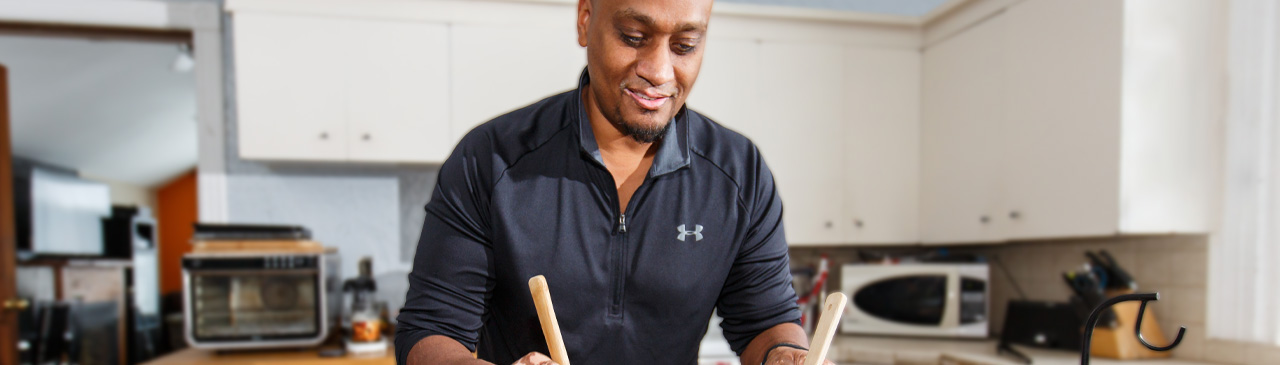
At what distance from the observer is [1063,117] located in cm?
217

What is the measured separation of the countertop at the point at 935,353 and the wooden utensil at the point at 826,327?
156 centimetres

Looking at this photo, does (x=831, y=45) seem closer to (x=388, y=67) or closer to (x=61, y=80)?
(x=388, y=67)

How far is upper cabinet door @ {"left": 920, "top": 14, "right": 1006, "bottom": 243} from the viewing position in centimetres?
247

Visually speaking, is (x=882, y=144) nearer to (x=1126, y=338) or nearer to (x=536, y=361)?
(x=1126, y=338)

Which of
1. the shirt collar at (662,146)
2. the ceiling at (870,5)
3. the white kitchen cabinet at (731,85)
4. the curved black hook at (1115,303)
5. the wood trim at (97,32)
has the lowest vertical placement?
the curved black hook at (1115,303)

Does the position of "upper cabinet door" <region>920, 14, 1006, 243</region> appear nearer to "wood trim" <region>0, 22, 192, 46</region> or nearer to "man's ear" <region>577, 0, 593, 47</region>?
"man's ear" <region>577, 0, 593, 47</region>

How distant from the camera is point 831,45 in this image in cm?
279

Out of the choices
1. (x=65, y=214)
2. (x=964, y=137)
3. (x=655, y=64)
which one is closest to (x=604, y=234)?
(x=655, y=64)

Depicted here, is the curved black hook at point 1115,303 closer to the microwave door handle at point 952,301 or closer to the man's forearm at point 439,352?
the man's forearm at point 439,352

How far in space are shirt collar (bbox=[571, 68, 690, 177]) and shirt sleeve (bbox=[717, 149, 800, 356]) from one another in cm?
10

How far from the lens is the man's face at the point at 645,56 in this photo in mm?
796

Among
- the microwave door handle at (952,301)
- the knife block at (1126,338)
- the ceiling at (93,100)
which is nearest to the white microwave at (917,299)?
the microwave door handle at (952,301)

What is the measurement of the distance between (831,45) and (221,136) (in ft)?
7.14

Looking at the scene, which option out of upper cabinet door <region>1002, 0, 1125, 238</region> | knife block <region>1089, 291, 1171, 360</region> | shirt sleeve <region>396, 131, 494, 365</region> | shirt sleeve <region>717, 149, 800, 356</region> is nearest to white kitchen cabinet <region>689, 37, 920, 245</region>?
upper cabinet door <region>1002, 0, 1125, 238</region>
